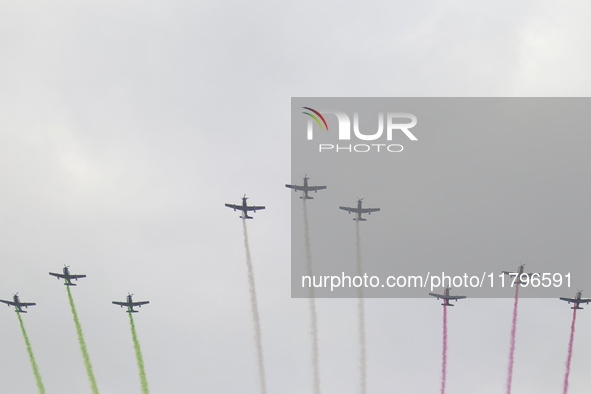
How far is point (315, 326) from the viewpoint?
145 metres

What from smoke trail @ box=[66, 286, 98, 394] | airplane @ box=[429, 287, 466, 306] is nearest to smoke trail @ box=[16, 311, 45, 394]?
smoke trail @ box=[66, 286, 98, 394]

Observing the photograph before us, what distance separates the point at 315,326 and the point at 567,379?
36.4m

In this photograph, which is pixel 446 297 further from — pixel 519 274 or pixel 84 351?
pixel 84 351

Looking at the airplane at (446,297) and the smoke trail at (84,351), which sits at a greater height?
the airplane at (446,297)

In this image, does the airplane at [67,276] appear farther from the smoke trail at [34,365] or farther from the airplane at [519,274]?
the airplane at [519,274]

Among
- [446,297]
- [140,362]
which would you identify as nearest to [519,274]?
[446,297]

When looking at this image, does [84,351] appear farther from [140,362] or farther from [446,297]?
[446,297]

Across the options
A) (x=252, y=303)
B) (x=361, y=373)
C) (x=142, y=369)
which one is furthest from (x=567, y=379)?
(x=142, y=369)

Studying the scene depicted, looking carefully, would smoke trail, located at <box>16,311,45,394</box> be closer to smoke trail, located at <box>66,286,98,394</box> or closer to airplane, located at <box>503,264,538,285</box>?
smoke trail, located at <box>66,286,98,394</box>

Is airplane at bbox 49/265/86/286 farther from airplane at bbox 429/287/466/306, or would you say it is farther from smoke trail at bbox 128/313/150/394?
airplane at bbox 429/287/466/306

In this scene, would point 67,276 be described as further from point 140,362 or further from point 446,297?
point 446,297

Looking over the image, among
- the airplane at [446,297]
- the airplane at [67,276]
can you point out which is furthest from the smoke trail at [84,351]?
the airplane at [446,297]

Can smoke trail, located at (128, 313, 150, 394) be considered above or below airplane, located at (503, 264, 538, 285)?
below

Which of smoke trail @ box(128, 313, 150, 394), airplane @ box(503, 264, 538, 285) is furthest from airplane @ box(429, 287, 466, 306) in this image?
smoke trail @ box(128, 313, 150, 394)
